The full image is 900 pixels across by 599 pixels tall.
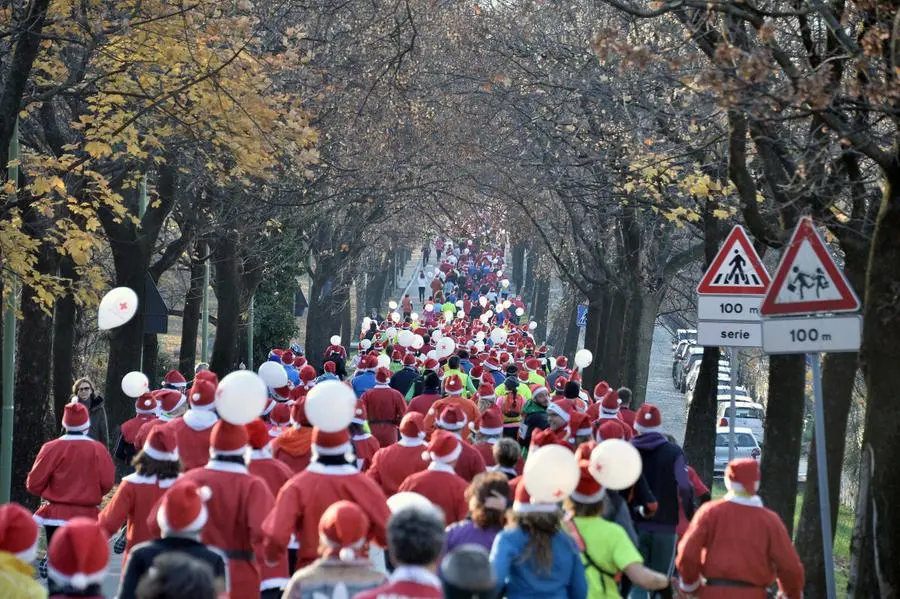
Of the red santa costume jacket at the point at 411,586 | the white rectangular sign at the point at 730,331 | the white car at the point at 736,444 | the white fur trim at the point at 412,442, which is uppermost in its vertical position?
the white rectangular sign at the point at 730,331

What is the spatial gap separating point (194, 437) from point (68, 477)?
1455 mm

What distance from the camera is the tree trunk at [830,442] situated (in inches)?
481

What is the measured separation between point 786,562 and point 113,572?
797 centimetres

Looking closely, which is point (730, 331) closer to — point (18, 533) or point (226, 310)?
point (18, 533)

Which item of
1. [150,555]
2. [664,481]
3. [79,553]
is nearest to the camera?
[79,553]

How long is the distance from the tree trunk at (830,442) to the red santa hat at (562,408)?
2.92m

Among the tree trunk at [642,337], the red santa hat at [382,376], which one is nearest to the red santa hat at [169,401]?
the red santa hat at [382,376]

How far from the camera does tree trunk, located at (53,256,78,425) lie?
21.3 metres

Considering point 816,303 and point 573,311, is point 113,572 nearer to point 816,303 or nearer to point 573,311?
point 816,303

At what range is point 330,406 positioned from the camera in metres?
8.17

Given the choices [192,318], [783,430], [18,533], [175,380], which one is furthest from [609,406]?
[192,318]

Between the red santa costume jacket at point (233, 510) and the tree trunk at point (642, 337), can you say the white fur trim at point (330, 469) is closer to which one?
the red santa costume jacket at point (233, 510)

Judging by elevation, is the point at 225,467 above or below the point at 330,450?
below

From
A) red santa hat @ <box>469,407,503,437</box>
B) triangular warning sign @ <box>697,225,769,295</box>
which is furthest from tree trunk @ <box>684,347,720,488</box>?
triangular warning sign @ <box>697,225,769,295</box>
